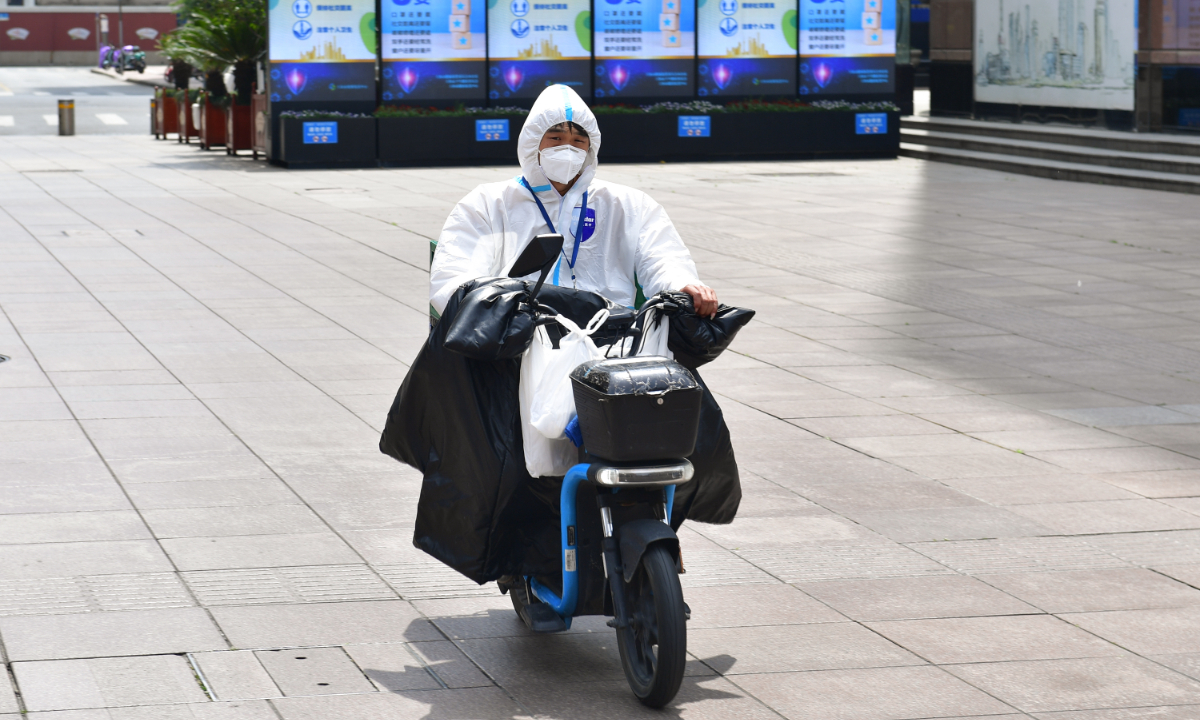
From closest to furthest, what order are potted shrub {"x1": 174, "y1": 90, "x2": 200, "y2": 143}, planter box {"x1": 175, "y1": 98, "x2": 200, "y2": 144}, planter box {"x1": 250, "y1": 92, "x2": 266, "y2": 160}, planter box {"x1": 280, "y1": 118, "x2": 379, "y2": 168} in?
planter box {"x1": 280, "y1": 118, "x2": 379, "y2": 168}, planter box {"x1": 250, "y1": 92, "x2": 266, "y2": 160}, potted shrub {"x1": 174, "y1": 90, "x2": 200, "y2": 143}, planter box {"x1": 175, "y1": 98, "x2": 200, "y2": 144}

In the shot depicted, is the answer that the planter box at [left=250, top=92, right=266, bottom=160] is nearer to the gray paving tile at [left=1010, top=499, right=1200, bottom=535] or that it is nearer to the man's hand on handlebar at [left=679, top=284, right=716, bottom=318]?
the gray paving tile at [left=1010, top=499, right=1200, bottom=535]

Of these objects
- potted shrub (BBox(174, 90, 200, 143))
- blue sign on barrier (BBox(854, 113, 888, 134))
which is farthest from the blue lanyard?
potted shrub (BBox(174, 90, 200, 143))

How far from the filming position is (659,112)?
2469cm

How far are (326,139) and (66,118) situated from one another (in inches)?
383

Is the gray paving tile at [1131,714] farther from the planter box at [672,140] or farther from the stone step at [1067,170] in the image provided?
the planter box at [672,140]

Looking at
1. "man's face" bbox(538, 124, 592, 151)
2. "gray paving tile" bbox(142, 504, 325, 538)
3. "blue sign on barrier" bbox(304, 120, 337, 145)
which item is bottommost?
"gray paving tile" bbox(142, 504, 325, 538)

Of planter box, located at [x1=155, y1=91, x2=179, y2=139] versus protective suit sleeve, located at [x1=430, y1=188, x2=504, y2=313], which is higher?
planter box, located at [x1=155, y1=91, x2=179, y2=139]

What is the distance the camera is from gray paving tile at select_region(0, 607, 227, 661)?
14.2 ft

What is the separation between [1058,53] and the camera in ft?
82.9

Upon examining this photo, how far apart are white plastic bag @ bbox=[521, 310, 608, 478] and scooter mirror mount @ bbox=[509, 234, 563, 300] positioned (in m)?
0.16

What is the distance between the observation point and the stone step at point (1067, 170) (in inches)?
761

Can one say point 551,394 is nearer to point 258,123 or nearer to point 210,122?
point 258,123

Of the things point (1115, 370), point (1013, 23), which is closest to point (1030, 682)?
point (1115, 370)

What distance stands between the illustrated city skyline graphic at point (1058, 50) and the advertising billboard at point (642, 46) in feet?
19.8
